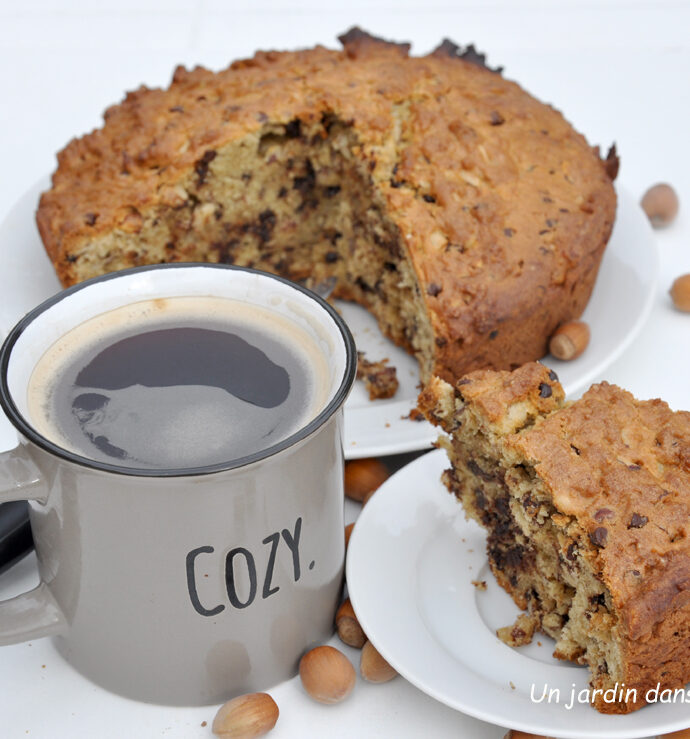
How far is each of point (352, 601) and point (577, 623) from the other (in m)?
0.51

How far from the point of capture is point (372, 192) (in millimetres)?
3850

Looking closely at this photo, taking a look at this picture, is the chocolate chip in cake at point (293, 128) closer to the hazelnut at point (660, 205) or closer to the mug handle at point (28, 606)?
the hazelnut at point (660, 205)

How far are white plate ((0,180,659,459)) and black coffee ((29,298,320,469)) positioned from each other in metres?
0.62

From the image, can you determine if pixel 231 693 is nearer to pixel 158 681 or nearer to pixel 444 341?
pixel 158 681

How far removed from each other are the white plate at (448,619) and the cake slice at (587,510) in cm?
6

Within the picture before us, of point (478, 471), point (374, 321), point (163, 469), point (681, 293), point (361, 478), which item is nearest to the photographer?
point (163, 469)

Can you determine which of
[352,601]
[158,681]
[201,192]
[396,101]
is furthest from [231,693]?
[396,101]

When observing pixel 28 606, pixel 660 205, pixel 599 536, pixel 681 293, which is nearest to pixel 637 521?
pixel 599 536

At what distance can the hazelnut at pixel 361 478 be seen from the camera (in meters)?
3.11

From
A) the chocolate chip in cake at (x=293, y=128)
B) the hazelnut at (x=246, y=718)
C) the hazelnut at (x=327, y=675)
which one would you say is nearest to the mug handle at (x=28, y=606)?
the hazelnut at (x=246, y=718)

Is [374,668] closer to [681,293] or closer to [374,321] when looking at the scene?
[374,321]

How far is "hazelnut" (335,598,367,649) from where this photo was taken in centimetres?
261

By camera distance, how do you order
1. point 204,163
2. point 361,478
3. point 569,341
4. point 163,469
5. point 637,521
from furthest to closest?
point 204,163 < point 569,341 < point 361,478 < point 637,521 < point 163,469

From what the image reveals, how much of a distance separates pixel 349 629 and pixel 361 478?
0.59 meters
